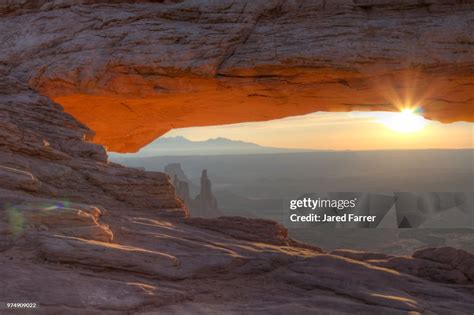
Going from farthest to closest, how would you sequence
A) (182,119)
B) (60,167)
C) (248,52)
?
(182,119) → (248,52) → (60,167)

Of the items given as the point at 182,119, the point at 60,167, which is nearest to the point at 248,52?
the point at 182,119

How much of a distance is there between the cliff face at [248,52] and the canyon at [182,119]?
0.22 ft

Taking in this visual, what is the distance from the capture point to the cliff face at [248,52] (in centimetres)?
1808

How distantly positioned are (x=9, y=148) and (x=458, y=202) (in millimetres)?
122205

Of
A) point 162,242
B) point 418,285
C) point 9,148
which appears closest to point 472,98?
point 418,285

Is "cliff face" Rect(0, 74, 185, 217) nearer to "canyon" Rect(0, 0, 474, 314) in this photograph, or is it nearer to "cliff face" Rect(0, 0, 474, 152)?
"canyon" Rect(0, 0, 474, 314)

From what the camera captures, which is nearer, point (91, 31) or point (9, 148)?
point (9, 148)

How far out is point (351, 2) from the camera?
1897 cm

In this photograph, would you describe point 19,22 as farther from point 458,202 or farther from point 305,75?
point 458,202

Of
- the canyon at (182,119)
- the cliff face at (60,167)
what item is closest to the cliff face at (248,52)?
the canyon at (182,119)

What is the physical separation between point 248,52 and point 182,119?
27.2ft

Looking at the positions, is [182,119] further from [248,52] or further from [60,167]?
[60,167]

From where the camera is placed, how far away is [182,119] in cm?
2575

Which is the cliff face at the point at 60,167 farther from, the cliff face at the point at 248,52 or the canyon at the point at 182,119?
the cliff face at the point at 248,52
